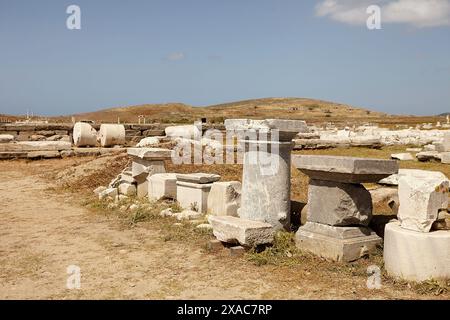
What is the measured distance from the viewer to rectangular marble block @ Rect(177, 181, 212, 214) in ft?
26.5

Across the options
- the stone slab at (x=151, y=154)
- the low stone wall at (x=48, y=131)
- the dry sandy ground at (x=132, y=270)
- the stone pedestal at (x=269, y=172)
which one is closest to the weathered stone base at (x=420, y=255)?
the dry sandy ground at (x=132, y=270)

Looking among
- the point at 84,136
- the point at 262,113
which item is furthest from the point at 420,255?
the point at 262,113

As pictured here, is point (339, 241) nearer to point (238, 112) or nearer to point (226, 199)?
point (226, 199)

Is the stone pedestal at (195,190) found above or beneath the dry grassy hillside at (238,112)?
beneath

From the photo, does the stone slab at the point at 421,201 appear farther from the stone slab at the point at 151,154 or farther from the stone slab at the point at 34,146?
the stone slab at the point at 34,146

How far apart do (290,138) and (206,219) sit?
2.12 meters

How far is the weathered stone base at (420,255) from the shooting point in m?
4.59

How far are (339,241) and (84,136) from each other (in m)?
14.8

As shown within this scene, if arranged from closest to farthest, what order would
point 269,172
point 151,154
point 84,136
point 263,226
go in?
point 263,226, point 269,172, point 151,154, point 84,136

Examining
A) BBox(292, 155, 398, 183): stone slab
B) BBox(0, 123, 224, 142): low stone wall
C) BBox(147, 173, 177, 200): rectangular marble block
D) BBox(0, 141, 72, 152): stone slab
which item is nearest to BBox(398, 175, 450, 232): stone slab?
BBox(292, 155, 398, 183): stone slab

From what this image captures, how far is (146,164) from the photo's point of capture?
984 centimetres

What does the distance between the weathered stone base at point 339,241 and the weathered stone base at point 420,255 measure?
2.03 feet

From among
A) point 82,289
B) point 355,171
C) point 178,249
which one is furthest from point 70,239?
point 355,171

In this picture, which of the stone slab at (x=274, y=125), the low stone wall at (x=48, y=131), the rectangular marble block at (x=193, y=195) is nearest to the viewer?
the stone slab at (x=274, y=125)
